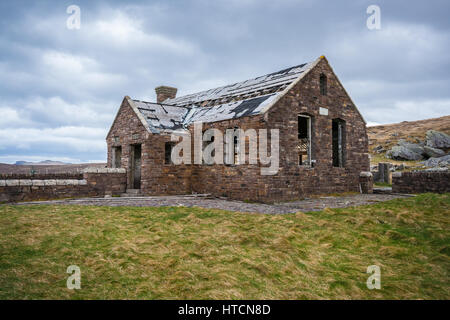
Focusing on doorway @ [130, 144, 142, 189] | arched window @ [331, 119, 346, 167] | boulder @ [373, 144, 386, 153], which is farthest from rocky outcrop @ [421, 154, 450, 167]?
doorway @ [130, 144, 142, 189]

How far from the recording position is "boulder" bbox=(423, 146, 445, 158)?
102 ft

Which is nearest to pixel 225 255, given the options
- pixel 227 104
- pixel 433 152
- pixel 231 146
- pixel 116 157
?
pixel 231 146

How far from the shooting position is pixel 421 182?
14.7 metres

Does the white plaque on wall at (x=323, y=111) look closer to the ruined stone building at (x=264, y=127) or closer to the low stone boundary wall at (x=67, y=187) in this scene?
the ruined stone building at (x=264, y=127)

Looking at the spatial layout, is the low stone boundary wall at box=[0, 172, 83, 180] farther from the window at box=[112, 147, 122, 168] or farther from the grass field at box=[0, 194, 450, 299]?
the grass field at box=[0, 194, 450, 299]

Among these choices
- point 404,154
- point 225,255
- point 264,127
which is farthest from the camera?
point 404,154

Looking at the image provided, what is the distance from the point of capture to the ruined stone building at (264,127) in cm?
1220

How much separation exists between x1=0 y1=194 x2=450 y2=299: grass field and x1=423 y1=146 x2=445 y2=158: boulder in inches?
1105

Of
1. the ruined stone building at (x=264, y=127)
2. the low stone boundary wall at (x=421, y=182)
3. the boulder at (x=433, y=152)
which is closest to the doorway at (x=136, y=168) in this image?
the ruined stone building at (x=264, y=127)

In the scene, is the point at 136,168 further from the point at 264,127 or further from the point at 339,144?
the point at 339,144

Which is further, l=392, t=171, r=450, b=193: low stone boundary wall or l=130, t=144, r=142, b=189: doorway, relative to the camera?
l=130, t=144, r=142, b=189: doorway

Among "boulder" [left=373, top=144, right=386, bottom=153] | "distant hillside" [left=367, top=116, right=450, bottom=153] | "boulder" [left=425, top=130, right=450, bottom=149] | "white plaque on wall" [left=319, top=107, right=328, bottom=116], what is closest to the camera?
"white plaque on wall" [left=319, top=107, right=328, bottom=116]

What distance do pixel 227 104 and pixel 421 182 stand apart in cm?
1034
